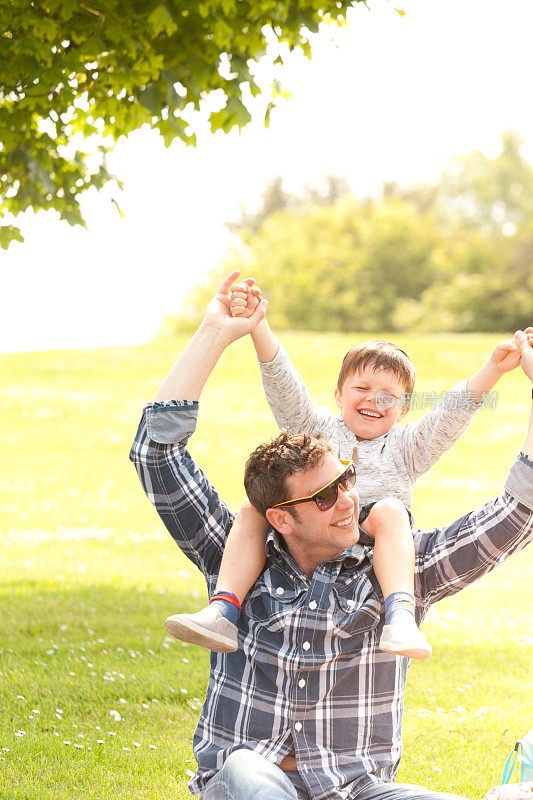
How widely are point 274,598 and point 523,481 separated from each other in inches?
35.3

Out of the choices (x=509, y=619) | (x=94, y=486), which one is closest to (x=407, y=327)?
(x=94, y=486)

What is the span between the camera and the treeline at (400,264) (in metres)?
46.9

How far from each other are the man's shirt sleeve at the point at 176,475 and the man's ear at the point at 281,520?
23 cm

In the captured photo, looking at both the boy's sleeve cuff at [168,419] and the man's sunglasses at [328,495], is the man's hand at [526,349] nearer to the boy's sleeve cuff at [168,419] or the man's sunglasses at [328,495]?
the man's sunglasses at [328,495]

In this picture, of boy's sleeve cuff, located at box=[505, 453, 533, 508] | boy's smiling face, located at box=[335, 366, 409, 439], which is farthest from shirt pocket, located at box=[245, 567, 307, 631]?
boy's smiling face, located at box=[335, 366, 409, 439]

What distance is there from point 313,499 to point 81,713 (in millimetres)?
3093

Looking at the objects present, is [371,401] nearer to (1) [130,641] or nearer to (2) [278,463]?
(2) [278,463]

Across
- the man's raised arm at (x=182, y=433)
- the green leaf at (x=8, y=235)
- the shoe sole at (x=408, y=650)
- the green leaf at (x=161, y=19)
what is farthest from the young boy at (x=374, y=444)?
the green leaf at (x=8, y=235)

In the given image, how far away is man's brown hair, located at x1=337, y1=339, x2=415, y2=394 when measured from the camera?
4309 millimetres

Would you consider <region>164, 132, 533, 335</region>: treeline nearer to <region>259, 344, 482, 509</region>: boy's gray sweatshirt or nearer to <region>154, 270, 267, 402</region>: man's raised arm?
<region>259, 344, 482, 509</region>: boy's gray sweatshirt

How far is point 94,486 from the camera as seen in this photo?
16.1 metres

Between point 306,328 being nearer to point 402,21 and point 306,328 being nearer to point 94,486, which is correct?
point 94,486

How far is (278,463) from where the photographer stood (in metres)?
3.21

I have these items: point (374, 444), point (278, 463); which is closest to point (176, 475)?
point (278, 463)
